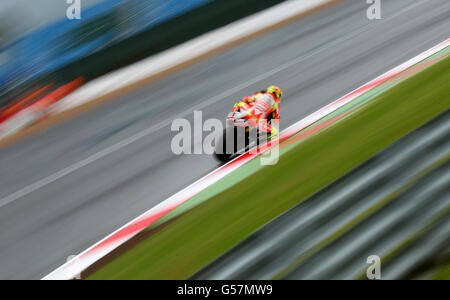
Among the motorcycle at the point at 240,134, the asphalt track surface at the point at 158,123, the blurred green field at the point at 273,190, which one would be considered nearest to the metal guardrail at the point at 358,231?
the blurred green field at the point at 273,190

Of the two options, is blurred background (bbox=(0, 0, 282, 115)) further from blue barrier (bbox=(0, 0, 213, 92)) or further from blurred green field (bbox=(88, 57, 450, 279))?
blurred green field (bbox=(88, 57, 450, 279))

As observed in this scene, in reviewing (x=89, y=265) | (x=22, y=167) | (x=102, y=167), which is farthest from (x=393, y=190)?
(x=22, y=167)

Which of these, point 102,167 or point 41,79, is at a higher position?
point 41,79

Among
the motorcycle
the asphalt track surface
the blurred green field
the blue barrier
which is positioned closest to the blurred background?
the blue barrier

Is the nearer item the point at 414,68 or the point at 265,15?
the point at 414,68

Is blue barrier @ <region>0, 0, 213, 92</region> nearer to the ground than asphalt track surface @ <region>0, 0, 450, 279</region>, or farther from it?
farther from it

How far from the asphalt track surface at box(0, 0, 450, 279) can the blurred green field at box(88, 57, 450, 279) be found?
77.9 inches

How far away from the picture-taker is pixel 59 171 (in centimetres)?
895

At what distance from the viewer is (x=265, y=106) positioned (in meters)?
8.12

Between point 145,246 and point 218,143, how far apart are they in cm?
271

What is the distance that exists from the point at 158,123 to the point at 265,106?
2.44m

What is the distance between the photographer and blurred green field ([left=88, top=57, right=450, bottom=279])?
515 cm

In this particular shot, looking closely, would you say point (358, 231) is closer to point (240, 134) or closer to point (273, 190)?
point (273, 190)

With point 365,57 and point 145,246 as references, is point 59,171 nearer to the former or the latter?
point 145,246
